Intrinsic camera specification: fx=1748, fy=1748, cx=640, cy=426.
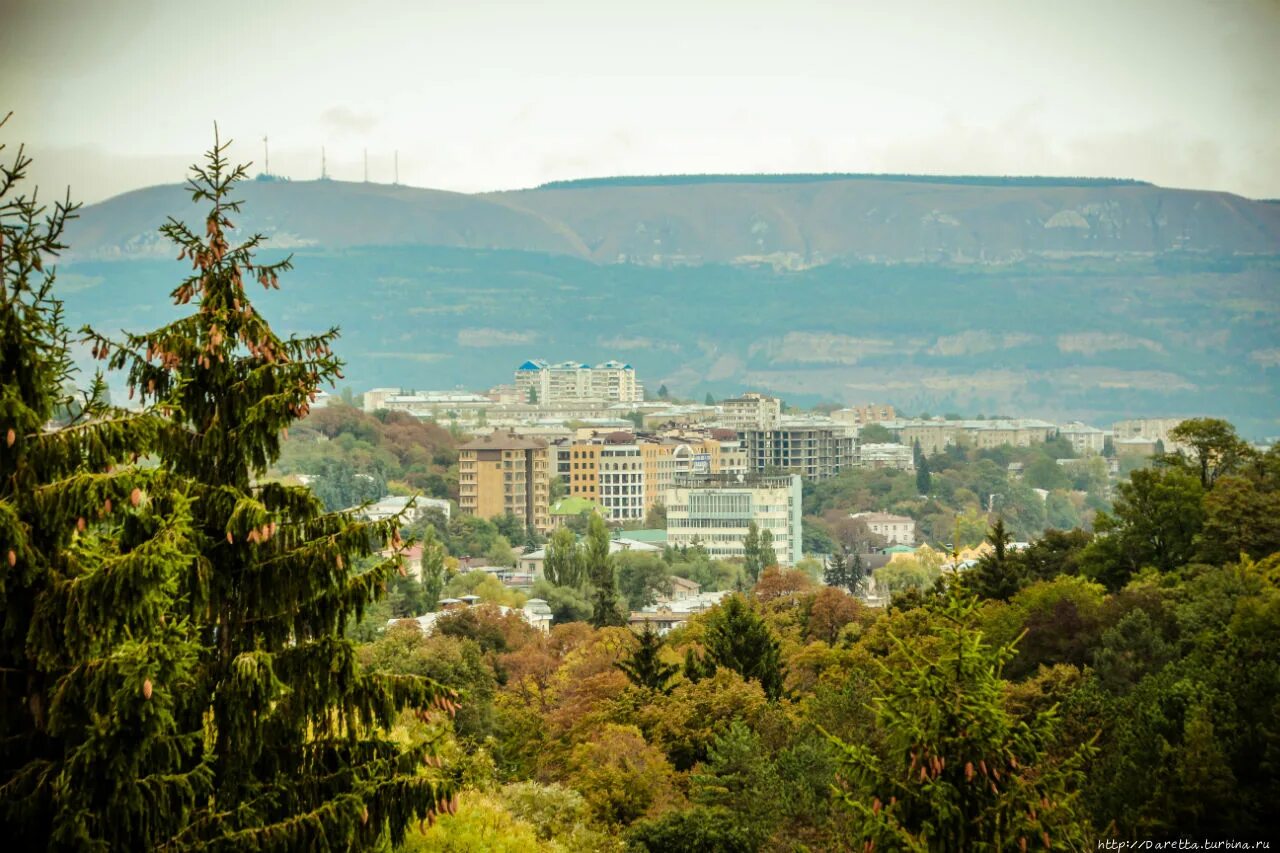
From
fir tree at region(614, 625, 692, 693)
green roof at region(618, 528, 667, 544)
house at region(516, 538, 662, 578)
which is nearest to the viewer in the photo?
fir tree at region(614, 625, 692, 693)

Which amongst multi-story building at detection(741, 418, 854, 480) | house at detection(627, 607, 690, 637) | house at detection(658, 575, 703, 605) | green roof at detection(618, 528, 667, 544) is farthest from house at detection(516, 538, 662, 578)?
multi-story building at detection(741, 418, 854, 480)

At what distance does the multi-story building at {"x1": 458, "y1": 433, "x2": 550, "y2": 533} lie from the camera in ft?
450

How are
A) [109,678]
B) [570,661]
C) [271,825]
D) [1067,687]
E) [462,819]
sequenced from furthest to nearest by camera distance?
1. [570,661]
2. [1067,687]
3. [462,819]
4. [271,825]
5. [109,678]

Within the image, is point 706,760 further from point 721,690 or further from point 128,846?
point 128,846

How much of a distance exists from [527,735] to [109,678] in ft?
96.0

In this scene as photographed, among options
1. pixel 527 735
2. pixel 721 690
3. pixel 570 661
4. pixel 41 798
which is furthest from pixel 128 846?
pixel 570 661

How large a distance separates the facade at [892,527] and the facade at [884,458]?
32.5 metres

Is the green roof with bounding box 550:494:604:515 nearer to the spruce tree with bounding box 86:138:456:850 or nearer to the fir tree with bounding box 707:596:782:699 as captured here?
the fir tree with bounding box 707:596:782:699

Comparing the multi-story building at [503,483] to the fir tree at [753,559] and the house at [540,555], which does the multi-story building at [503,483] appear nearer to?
the house at [540,555]

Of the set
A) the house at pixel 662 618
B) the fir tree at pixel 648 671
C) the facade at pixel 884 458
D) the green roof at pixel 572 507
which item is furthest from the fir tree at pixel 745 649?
the facade at pixel 884 458

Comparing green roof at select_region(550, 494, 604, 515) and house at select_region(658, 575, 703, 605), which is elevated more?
green roof at select_region(550, 494, 604, 515)

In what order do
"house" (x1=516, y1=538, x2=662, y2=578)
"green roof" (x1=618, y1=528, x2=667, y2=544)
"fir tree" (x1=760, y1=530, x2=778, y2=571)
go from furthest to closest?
"green roof" (x1=618, y1=528, x2=667, y2=544)
"house" (x1=516, y1=538, x2=662, y2=578)
"fir tree" (x1=760, y1=530, x2=778, y2=571)

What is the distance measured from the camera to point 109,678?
9.91 metres

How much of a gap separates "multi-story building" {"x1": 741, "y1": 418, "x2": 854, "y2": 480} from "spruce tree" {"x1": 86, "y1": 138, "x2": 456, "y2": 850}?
16484 cm
